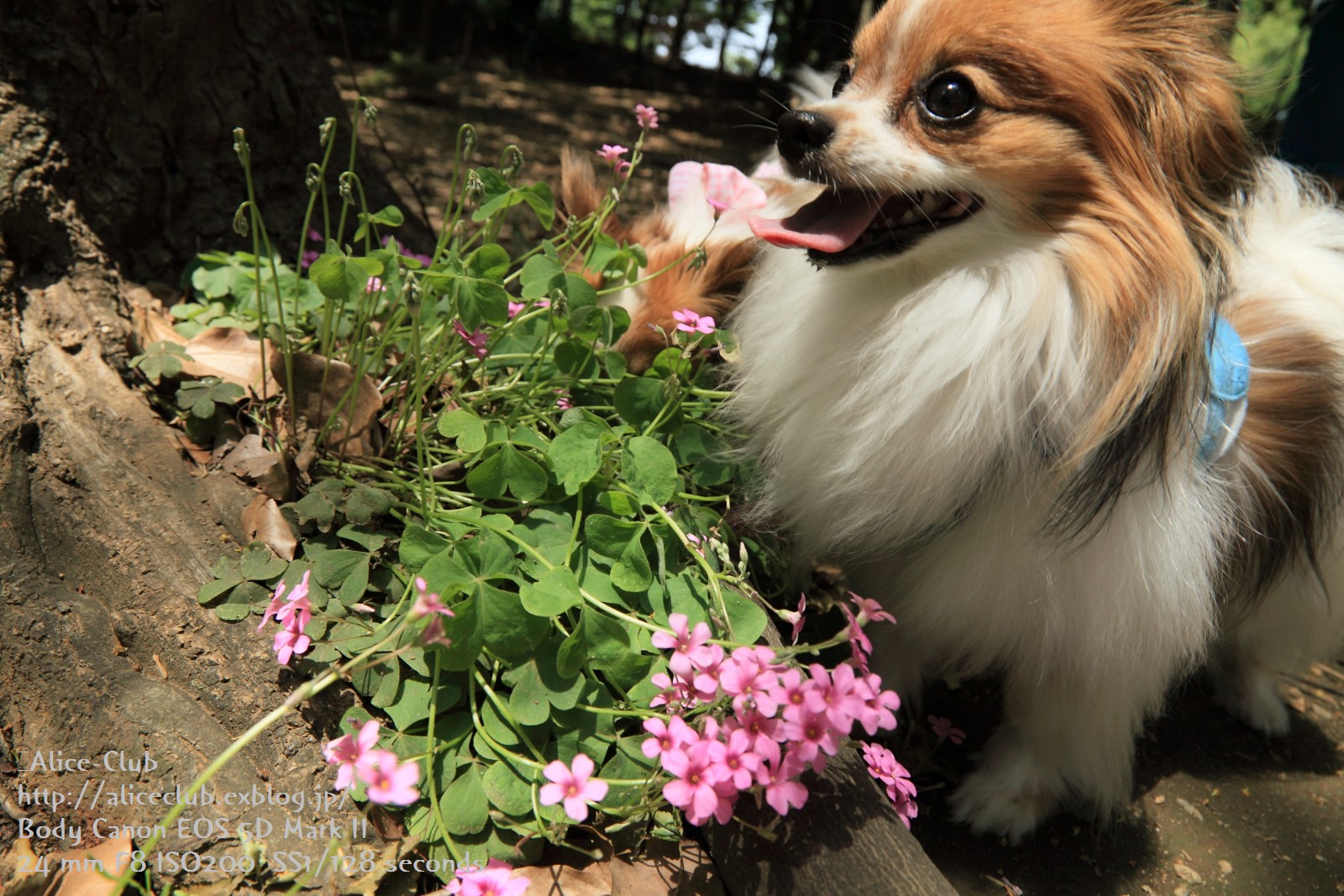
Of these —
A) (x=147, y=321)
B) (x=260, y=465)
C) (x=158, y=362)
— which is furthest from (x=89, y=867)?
(x=147, y=321)

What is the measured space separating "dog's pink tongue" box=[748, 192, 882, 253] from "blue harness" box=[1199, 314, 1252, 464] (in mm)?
651

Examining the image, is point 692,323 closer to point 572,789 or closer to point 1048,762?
point 572,789

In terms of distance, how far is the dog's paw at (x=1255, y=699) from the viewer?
2434mm

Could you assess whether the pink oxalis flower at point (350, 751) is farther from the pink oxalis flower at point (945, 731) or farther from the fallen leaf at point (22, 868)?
the pink oxalis flower at point (945, 731)

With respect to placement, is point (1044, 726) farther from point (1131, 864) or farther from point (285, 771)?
point (285, 771)

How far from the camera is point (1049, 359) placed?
1534 millimetres

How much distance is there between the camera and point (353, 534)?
170 centimetres

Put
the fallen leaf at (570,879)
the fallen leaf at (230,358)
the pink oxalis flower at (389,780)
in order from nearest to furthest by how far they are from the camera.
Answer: the pink oxalis flower at (389,780)
the fallen leaf at (570,879)
the fallen leaf at (230,358)

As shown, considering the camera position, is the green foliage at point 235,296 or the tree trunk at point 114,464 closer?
the tree trunk at point 114,464

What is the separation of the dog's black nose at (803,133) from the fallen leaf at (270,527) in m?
1.16

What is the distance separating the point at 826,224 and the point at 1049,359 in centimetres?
48

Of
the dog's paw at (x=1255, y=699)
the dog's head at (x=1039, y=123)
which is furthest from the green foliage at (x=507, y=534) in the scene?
the dog's paw at (x=1255, y=699)

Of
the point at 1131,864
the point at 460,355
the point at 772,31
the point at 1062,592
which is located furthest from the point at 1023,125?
the point at 772,31

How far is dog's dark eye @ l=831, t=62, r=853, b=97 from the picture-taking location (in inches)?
72.0
